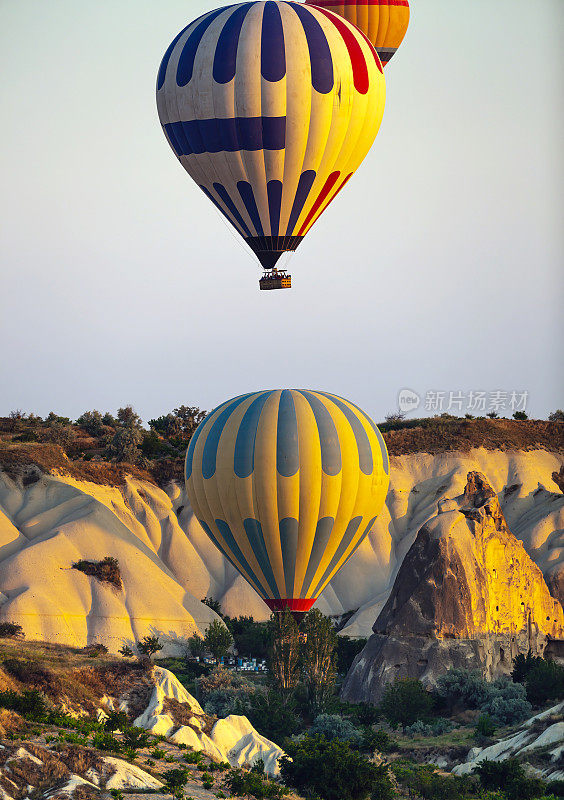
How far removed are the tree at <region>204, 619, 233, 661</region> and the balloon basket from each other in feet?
67.9

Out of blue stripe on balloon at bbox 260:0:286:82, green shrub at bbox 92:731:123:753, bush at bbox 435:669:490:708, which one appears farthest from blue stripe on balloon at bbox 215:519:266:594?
green shrub at bbox 92:731:123:753

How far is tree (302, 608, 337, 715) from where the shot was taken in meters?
68.4

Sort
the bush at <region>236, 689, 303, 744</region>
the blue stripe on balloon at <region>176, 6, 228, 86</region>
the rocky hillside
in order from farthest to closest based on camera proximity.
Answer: the rocky hillside, the blue stripe on balloon at <region>176, 6, 228, 86</region>, the bush at <region>236, 689, 303, 744</region>

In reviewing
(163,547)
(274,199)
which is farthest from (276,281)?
(163,547)

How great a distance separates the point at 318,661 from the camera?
2721 inches

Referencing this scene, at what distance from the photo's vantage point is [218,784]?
47.6 meters

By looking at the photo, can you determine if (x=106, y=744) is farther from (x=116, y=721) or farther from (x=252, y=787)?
(x=116, y=721)

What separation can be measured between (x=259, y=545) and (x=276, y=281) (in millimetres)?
10972

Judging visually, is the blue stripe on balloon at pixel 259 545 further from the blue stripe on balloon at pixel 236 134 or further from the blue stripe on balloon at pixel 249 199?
the blue stripe on balloon at pixel 236 134

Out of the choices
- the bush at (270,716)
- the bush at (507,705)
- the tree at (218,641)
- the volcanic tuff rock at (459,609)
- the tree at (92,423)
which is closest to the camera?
the bush at (270,716)

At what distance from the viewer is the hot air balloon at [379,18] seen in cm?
8244

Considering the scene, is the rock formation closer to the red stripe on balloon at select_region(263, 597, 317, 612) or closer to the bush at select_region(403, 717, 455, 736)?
the red stripe on balloon at select_region(263, 597, 317, 612)

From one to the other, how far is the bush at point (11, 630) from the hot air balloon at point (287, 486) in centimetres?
1362

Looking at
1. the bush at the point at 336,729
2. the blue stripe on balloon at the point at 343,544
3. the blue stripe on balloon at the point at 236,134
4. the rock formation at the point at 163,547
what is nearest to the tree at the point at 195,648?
the rock formation at the point at 163,547
